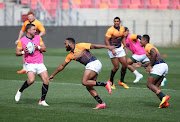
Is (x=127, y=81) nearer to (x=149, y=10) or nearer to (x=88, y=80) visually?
(x=88, y=80)

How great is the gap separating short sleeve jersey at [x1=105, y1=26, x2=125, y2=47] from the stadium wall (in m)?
18.7

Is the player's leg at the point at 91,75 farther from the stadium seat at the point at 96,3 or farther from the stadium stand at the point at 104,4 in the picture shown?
the stadium seat at the point at 96,3

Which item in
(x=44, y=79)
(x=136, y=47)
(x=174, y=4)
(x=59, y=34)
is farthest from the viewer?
(x=174, y=4)

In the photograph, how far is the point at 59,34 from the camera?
31.3 meters

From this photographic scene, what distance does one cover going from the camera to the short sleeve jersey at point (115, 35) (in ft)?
Answer: 39.8

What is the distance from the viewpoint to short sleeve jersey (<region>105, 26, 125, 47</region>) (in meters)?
12.1

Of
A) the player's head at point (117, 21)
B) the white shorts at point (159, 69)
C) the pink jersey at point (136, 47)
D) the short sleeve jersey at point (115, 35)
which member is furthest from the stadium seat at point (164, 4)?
the white shorts at point (159, 69)

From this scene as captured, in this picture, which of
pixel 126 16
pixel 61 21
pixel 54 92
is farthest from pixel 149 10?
pixel 54 92

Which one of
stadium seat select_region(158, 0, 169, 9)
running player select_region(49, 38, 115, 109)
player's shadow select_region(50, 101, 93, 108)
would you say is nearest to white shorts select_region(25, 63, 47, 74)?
running player select_region(49, 38, 115, 109)

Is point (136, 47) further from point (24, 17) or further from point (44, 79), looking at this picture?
point (24, 17)

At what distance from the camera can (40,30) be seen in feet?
46.6

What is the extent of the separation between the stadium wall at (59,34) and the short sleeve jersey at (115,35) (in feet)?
61.5

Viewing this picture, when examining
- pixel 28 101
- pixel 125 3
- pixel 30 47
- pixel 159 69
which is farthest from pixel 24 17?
pixel 159 69

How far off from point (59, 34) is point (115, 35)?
63.8 ft
